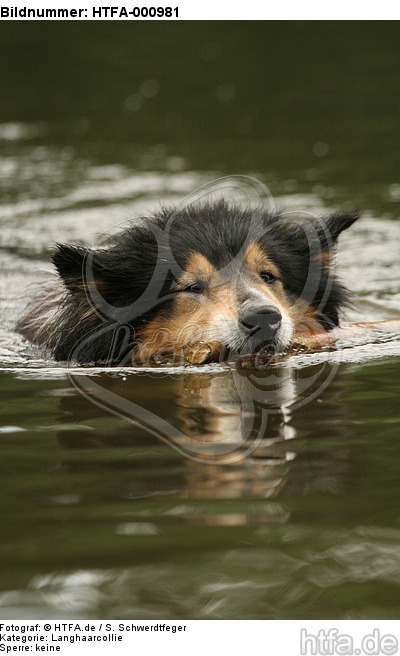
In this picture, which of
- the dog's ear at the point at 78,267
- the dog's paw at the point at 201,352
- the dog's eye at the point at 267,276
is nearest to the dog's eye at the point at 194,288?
the dog's paw at the point at 201,352

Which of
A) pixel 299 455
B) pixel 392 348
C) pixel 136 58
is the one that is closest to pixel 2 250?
pixel 392 348

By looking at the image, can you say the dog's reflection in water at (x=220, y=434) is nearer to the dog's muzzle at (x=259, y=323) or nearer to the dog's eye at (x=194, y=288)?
the dog's muzzle at (x=259, y=323)

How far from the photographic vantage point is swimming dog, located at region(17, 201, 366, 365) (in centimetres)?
656

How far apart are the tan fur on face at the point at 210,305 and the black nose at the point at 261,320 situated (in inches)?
2.4

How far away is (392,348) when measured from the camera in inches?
282

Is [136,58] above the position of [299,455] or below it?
above

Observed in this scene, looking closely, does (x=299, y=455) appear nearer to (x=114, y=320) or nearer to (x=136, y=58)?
(x=114, y=320)

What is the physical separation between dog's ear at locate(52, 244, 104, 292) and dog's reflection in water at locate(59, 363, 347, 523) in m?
0.73

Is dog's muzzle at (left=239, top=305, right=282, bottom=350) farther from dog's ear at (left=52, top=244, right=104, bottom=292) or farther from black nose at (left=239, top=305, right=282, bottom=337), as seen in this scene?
dog's ear at (left=52, top=244, right=104, bottom=292)

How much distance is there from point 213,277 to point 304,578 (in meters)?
3.13

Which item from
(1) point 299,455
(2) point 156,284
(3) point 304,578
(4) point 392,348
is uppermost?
(2) point 156,284

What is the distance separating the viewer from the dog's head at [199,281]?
21.4 ft

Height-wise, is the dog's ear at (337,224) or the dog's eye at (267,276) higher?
the dog's ear at (337,224)

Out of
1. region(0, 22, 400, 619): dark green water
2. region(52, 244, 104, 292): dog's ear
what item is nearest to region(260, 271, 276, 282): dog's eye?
region(0, 22, 400, 619): dark green water
